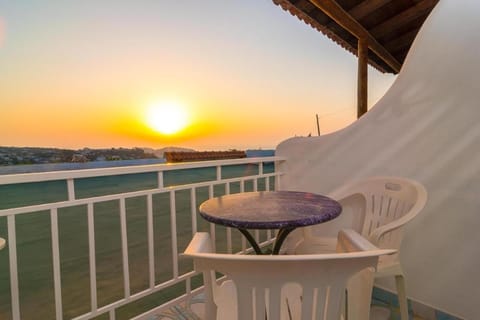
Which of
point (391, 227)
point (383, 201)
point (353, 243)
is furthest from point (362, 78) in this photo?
point (353, 243)

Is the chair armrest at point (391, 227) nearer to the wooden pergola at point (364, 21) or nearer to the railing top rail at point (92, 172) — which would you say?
the railing top rail at point (92, 172)

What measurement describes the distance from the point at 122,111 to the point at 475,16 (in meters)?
6.58

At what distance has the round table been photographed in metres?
1.03

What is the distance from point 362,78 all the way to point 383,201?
212cm

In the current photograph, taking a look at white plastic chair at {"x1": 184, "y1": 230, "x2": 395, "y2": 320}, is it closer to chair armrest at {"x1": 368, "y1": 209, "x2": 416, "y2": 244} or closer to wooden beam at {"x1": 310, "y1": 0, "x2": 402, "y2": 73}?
chair armrest at {"x1": 368, "y1": 209, "x2": 416, "y2": 244}

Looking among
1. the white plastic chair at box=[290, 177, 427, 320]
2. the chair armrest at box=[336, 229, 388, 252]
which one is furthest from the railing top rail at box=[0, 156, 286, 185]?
the chair armrest at box=[336, 229, 388, 252]

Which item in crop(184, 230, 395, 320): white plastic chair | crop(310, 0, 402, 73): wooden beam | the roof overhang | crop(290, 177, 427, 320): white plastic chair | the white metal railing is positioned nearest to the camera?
crop(184, 230, 395, 320): white plastic chair

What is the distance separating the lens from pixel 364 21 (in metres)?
3.15

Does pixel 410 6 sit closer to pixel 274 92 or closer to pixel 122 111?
pixel 274 92

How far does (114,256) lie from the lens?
391 centimetres

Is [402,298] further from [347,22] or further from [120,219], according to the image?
[347,22]

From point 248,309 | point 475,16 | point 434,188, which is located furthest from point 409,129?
point 248,309

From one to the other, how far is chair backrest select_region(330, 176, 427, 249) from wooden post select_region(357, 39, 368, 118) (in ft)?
5.92

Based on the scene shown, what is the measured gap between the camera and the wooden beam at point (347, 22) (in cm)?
267
